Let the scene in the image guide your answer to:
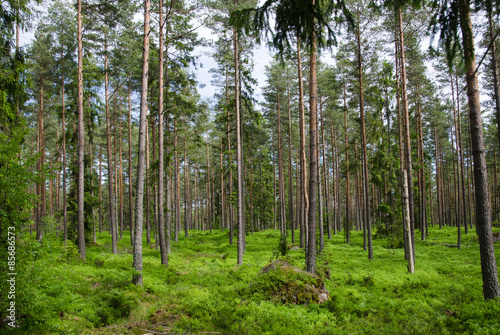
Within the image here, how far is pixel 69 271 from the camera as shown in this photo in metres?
9.02

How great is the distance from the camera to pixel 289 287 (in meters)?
7.96

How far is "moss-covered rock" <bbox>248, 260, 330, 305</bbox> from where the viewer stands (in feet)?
25.4

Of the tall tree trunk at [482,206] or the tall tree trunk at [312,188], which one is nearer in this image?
the tall tree trunk at [482,206]

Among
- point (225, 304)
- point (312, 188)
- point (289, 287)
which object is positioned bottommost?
point (225, 304)

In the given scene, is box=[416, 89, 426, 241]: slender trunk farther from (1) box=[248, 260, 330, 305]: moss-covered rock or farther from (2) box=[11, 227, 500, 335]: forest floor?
(1) box=[248, 260, 330, 305]: moss-covered rock

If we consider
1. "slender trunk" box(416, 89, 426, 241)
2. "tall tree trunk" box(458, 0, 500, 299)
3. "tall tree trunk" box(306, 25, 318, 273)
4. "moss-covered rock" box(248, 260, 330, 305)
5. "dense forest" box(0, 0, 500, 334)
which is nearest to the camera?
"dense forest" box(0, 0, 500, 334)

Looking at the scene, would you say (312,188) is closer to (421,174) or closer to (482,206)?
(482,206)

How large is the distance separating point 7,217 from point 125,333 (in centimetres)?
366

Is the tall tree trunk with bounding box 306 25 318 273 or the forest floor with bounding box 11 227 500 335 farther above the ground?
the tall tree trunk with bounding box 306 25 318 273

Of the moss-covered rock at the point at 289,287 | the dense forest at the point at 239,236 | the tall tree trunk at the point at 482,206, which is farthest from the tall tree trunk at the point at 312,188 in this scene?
the tall tree trunk at the point at 482,206

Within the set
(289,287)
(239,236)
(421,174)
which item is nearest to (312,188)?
(289,287)

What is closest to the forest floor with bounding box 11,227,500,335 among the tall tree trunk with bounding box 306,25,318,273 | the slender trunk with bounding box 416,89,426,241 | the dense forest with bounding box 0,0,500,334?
the dense forest with bounding box 0,0,500,334

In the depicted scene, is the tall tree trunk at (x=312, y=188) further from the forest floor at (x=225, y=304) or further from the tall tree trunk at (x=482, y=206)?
the tall tree trunk at (x=482, y=206)

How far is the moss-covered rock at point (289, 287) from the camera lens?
7.73 meters
